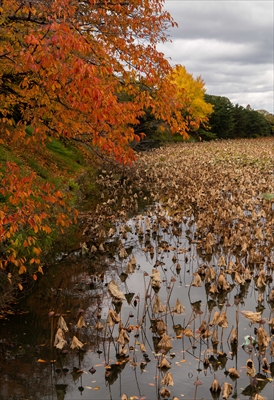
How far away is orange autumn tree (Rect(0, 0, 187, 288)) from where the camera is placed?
6.77m

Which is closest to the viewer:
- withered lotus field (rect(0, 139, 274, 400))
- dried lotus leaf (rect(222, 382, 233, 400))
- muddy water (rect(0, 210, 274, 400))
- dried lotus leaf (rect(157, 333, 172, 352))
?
dried lotus leaf (rect(222, 382, 233, 400))

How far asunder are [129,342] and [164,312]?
4.17ft

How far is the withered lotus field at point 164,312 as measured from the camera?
6.93m

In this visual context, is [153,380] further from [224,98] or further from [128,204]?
[224,98]

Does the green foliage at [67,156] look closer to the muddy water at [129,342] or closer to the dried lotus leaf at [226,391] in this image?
the muddy water at [129,342]

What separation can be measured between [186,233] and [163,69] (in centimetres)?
575

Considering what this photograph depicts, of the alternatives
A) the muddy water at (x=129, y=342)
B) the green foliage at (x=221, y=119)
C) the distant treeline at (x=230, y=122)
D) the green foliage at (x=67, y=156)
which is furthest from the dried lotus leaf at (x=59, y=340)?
the green foliage at (x=221, y=119)

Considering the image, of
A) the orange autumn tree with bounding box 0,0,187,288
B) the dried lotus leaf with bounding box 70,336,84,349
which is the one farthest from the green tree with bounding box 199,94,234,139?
the dried lotus leaf with bounding box 70,336,84,349

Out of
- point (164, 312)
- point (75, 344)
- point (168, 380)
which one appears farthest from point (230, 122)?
point (168, 380)

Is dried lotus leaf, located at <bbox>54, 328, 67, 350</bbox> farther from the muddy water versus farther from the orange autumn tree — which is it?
the orange autumn tree

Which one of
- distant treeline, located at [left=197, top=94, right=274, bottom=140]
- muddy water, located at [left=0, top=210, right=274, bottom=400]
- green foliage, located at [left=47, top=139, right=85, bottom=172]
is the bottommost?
muddy water, located at [left=0, top=210, right=274, bottom=400]

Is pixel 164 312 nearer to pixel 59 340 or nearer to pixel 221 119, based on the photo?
pixel 59 340

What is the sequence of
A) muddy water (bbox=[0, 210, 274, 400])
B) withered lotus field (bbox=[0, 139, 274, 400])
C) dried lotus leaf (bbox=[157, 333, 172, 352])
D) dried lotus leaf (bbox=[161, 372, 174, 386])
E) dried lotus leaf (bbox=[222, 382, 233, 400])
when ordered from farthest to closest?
dried lotus leaf (bbox=[157, 333, 172, 352]) < withered lotus field (bbox=[0, 139, 274, 400]) < muddy water (bbox=[0, 210, 274, 400]) < dried lotus leaf (bbox=[161, 372, 174, 386]) < dried lotus leaf (bbox=[222, 382, 233, 400])

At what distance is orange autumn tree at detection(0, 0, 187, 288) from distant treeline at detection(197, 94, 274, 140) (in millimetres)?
44793
